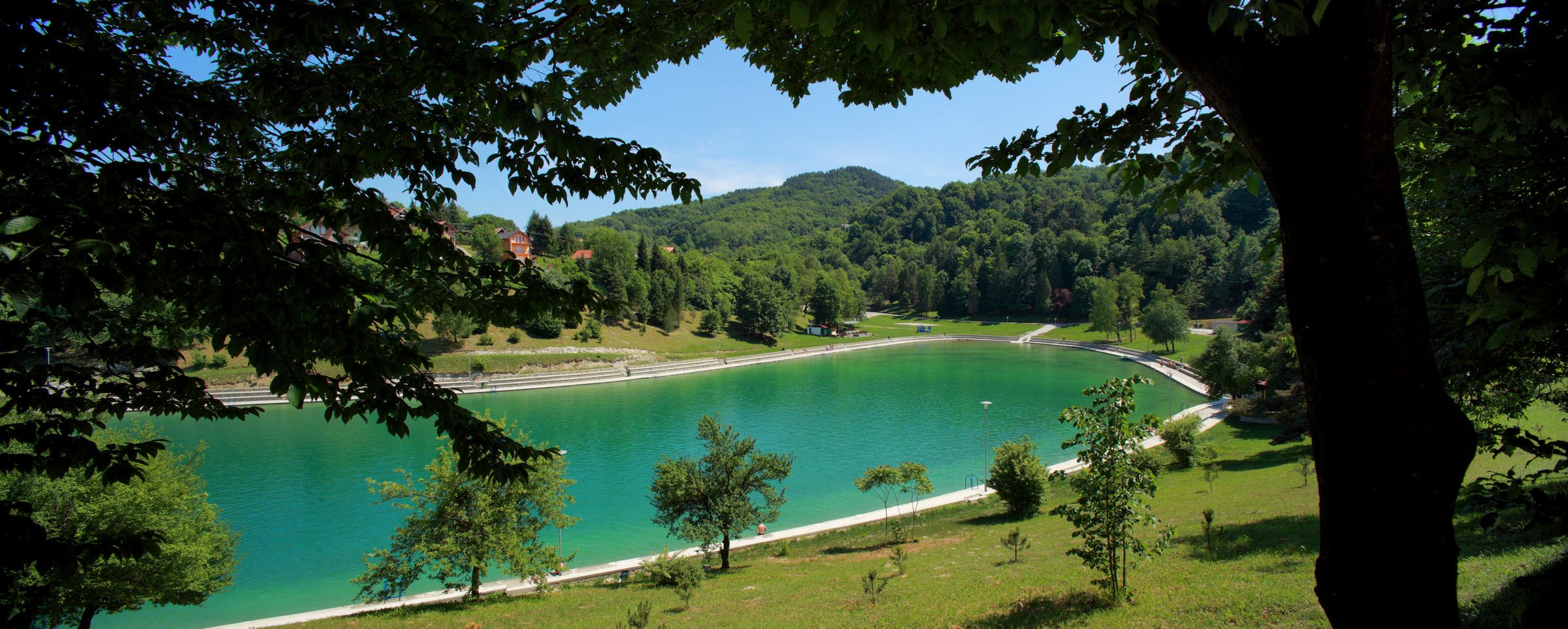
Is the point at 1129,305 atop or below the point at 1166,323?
atop

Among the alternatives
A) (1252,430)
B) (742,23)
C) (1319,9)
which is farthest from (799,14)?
(1252,430)

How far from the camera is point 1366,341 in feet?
5.65

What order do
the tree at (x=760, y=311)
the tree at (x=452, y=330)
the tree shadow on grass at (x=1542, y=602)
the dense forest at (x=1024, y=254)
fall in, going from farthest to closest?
1. the dense forest at (x=1024, y=254)
2. the tree at (x=760, y=311)
3. the tree at (x=452, y=330)
4. the tree shadow on grass at (x=1542, y=602)

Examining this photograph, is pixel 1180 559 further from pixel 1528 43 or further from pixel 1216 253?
pixel 1216 253

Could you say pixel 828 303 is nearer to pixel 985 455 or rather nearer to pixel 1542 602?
pixel 985 455

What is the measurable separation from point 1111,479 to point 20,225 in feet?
27.3

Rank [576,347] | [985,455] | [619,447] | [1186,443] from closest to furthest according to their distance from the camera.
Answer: [1186,443], [985,455], [619,447], [576,347]

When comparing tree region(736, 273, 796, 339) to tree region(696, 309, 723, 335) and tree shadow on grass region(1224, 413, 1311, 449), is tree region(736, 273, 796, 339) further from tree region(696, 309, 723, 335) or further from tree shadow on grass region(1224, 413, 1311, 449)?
tree shadow on grass region(1224, 413, 1311, 449)

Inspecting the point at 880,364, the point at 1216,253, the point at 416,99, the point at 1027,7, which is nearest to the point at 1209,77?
the point at 1027,7

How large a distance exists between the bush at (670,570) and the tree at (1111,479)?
8243 millimetres

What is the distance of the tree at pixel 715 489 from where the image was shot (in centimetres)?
1590

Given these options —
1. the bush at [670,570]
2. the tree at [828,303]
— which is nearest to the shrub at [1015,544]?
the bush at [670,570]

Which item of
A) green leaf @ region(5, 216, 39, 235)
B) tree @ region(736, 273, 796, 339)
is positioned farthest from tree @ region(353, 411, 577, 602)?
tree @ region(736, 273, 796, 339)

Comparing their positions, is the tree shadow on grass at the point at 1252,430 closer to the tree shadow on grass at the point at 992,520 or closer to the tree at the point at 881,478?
the tree shadow on grass at the point at 992,520
